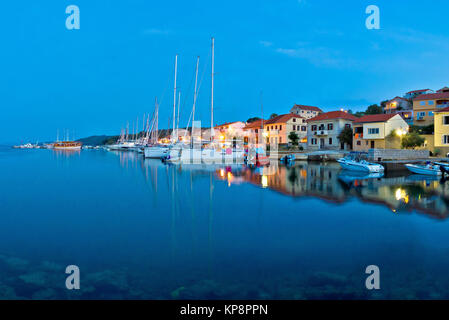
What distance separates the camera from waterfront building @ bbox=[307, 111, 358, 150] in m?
53.2

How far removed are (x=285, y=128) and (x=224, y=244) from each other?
55.2 metres

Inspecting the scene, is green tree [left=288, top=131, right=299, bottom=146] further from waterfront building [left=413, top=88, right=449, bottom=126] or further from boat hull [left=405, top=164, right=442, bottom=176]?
boat hull [left=405, top=164, right=442, bottom=176]

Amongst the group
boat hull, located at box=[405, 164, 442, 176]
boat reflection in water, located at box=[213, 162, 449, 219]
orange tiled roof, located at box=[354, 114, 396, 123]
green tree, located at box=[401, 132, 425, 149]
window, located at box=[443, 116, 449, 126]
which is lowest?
boat reflection in water, located at box=[213, 162, 449, 219]

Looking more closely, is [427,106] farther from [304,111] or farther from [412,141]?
[304,111]

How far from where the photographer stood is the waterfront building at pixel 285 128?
62.9 meters

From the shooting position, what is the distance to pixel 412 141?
39844mm

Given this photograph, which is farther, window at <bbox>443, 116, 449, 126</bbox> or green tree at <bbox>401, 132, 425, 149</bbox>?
green tree at <bbox>401, 132, 425, 149</bbox>

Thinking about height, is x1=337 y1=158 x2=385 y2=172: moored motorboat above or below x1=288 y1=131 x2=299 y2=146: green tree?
below

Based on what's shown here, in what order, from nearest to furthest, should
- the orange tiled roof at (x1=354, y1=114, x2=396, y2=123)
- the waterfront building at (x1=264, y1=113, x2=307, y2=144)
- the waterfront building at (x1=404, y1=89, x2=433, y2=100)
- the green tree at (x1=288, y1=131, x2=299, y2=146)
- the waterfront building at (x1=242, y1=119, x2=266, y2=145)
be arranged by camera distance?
the orange tiled roof at (x1=354, y1=114, x2=396, y2=123), the green tree at (x1=288, y1=131, x2=299, y2=146), the waterfront building at (x1=264, y1=113, x2=307, y2=144), the waterfront building at (x1=242, y1=119, x2=266, y2=145), the waterfront building at (x1=404, y1=89, x2=433, y2=100)

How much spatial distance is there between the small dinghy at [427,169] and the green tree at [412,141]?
9522 millimetres

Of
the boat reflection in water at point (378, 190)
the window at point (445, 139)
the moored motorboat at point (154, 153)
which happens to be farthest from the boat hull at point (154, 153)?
the window at point (445, 139)

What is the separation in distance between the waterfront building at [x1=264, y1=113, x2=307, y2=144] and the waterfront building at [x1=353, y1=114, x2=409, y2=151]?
52.4 ft

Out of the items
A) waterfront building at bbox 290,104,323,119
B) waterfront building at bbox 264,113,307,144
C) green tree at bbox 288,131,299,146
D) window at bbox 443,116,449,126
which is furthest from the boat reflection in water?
waterfront building at bbox 290,104,323,119
